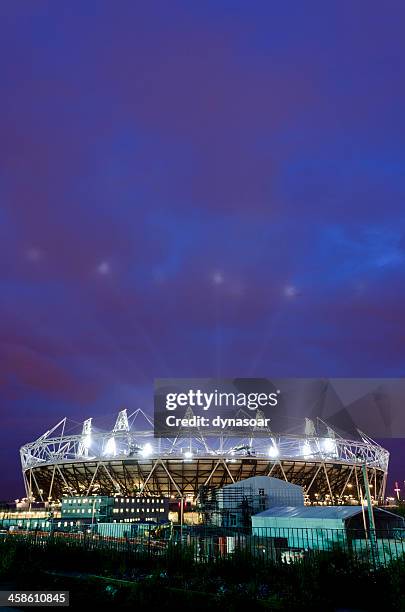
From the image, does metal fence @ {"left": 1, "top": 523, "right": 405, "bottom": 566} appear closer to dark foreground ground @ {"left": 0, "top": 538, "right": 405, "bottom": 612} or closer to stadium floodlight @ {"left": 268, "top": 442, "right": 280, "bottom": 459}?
dark foreground ground @ {"left": 0, "top": 538, "right": 405, "bottom": 612}

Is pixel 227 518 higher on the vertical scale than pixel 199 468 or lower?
lower

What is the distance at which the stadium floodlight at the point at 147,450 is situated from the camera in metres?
74.9

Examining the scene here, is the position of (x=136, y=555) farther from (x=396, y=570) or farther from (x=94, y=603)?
(x=396, y=570)

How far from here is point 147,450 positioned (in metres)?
75.6

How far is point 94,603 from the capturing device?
1006 cm

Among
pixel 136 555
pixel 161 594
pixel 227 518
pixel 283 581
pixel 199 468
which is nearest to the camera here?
pixel 161 594

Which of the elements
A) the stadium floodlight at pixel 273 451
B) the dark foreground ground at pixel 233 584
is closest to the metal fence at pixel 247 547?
the dark foreground ground at pixel 233 584

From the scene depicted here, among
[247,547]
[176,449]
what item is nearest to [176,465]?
[176,449]

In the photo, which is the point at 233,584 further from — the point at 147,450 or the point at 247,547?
the point at 147,450

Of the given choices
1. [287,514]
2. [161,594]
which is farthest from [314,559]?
[287,514]

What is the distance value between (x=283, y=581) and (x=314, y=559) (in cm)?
105

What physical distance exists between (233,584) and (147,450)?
67561 millimetres

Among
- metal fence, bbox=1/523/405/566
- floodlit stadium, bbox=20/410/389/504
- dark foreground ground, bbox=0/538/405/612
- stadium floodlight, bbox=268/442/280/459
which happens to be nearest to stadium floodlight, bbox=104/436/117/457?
floodlit stadium, bbox=20/410/389/504

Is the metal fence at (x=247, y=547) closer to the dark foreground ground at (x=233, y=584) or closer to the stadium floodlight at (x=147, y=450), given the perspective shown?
the dark foreground ground at (x=233, y=584)
